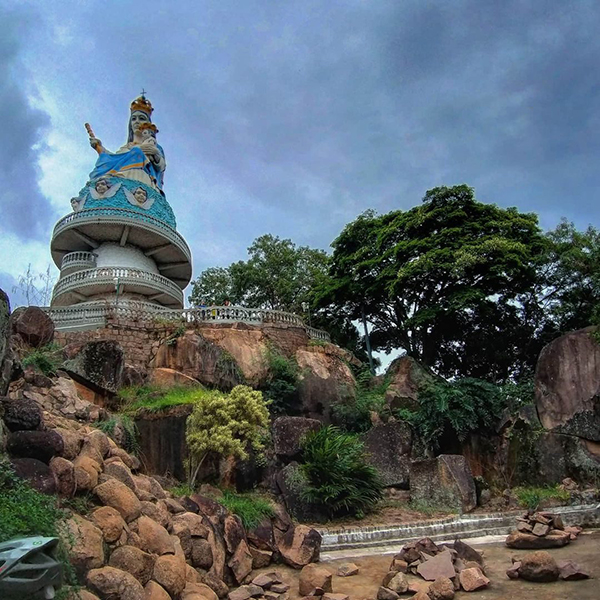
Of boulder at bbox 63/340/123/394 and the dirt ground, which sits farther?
boulder at bbox 63/340/123/394

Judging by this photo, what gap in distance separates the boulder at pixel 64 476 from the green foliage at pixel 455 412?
33.7 ft

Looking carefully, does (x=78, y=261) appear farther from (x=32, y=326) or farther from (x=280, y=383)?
(x=280, y=383)

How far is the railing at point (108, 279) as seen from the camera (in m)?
20.1

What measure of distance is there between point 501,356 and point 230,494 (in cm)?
1432

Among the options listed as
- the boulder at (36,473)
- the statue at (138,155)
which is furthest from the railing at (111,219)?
the boulder at (36,473)

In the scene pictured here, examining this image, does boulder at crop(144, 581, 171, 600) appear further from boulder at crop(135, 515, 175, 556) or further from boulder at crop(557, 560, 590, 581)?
boulder at crop(557, 560, 590, 581)

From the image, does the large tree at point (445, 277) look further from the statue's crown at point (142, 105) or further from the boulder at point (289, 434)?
the statue's crown at point (142, 105)

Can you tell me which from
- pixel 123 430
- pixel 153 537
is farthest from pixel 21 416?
pixel 123 430

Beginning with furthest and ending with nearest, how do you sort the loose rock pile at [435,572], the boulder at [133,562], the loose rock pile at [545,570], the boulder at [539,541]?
the boulder at [539,541]
the loose rock pile at [545,570]
the loose rock pile at [435,572]
the boulder at [133,562]

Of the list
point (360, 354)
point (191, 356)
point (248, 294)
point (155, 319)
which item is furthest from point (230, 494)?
point (248, 294)

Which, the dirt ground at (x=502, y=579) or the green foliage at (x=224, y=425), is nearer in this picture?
the dirt ground at (x=502, y=579)

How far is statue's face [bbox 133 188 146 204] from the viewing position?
23.0m

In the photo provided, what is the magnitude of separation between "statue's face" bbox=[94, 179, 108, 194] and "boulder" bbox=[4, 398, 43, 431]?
18.1m

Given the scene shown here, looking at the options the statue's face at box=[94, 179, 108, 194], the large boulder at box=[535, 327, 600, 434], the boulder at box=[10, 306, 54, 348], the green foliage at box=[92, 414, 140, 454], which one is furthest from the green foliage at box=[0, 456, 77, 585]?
the statue's face at box=[94, 179, 108, 194]
